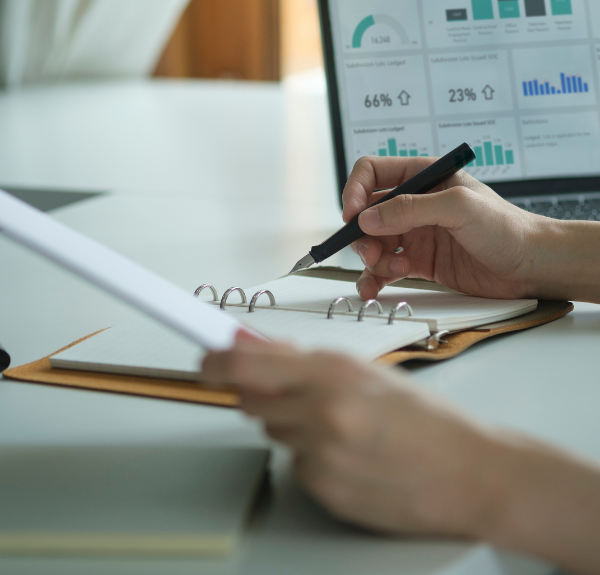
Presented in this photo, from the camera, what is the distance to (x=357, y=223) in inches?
30.7

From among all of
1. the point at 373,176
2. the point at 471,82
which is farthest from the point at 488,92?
the point at 373,176

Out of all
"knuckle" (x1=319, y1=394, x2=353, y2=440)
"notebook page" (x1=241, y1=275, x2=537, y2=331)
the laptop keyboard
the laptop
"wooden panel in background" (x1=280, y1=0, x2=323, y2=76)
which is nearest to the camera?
"knuckle" (x1=319, y1=394, x2=353, y2=440)

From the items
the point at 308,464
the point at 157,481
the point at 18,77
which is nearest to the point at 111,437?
the point at 157,481

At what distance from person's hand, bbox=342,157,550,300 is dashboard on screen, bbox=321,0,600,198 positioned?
29 centimetres

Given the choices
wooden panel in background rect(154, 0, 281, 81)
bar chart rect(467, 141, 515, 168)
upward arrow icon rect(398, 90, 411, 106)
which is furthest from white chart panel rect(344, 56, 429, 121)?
wooden panel in background rect(154, 0, 281, 81)

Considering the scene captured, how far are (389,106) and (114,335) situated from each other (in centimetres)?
65

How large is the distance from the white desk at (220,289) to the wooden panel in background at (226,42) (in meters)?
2.79

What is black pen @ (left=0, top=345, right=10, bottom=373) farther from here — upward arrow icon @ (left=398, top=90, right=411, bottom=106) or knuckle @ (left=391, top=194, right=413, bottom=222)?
upward arrow icon @ (left=398, top=90, right=411, bottom=106)

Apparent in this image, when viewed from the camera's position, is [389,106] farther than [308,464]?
Yes

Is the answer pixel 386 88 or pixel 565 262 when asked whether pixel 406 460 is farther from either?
pixel 386 88

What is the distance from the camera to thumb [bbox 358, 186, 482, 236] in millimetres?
690

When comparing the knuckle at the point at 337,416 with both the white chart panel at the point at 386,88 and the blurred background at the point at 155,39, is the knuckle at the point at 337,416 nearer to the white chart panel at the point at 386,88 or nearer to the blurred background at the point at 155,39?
the white chart panel at the point at 386,88

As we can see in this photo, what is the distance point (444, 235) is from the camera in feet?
2.66

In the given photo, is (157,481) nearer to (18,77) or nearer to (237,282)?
(237,282)
